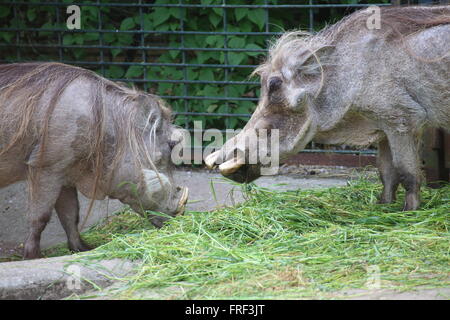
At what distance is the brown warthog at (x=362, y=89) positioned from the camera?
4.79m

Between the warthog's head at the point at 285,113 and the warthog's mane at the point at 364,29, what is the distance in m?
0.02

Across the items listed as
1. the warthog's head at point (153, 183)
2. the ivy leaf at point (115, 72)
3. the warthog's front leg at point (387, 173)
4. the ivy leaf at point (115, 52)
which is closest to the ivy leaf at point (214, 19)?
the ivy leaf at point (115, 52)

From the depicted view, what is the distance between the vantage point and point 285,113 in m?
4.93

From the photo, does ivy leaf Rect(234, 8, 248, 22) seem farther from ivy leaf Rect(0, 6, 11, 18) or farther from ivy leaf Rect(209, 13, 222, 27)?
ivy leaf Rect(0, 6, 11, 18)

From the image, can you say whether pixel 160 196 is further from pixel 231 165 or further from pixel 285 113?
pixel 285 113

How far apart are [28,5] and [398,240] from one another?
4.65m

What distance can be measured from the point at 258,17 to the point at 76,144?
8.61ft

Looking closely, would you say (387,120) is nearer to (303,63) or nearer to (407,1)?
(303,63)

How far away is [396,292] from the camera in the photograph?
3.53 meters

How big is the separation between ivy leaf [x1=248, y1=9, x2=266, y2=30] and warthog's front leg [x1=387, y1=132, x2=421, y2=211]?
2354 mm

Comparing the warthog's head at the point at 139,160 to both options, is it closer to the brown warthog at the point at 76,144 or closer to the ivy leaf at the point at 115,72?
the brown warthog at the point at 76,144

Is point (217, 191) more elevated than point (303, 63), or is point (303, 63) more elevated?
point (303, 63)

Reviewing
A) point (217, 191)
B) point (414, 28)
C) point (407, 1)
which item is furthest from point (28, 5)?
point (414, 28)
